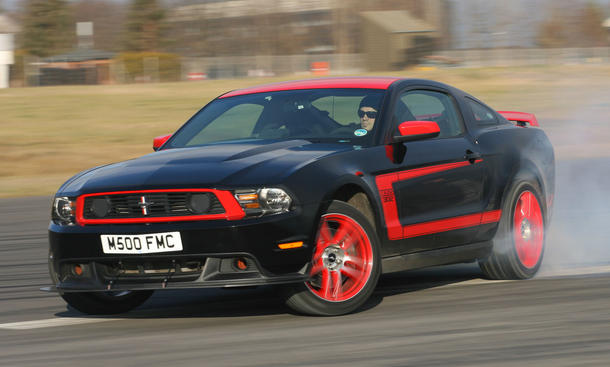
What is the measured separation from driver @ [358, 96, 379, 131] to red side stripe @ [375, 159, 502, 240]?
15.5 inches

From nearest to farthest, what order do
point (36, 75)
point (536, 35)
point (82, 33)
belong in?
point (36, 75) → point (536, 35) → point (82, 33)

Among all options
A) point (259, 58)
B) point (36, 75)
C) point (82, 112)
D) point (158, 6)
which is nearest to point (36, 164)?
point (82, 112)

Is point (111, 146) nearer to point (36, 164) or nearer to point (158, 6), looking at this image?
point (36, 164)

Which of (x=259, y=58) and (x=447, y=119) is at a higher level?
(x=447, y=119)

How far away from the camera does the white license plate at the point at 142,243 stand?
5.60 meters

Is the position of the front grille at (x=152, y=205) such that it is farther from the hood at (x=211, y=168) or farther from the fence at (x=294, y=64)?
the fence at (x=294, y=64)

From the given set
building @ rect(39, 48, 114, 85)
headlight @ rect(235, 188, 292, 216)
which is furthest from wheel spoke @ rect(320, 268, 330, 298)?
building @ rect(39, 48, 114, 85)

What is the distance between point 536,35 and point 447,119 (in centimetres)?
5815

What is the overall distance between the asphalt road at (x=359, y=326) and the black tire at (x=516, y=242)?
0.35 ft

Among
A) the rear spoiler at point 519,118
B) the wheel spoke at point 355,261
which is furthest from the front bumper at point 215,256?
the rear spoiler at point 519,118

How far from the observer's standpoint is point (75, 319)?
20.7 ft

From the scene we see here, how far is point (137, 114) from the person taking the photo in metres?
32.2

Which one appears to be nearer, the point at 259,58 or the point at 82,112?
the point at 82,112

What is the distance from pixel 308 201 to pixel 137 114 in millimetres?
27039
